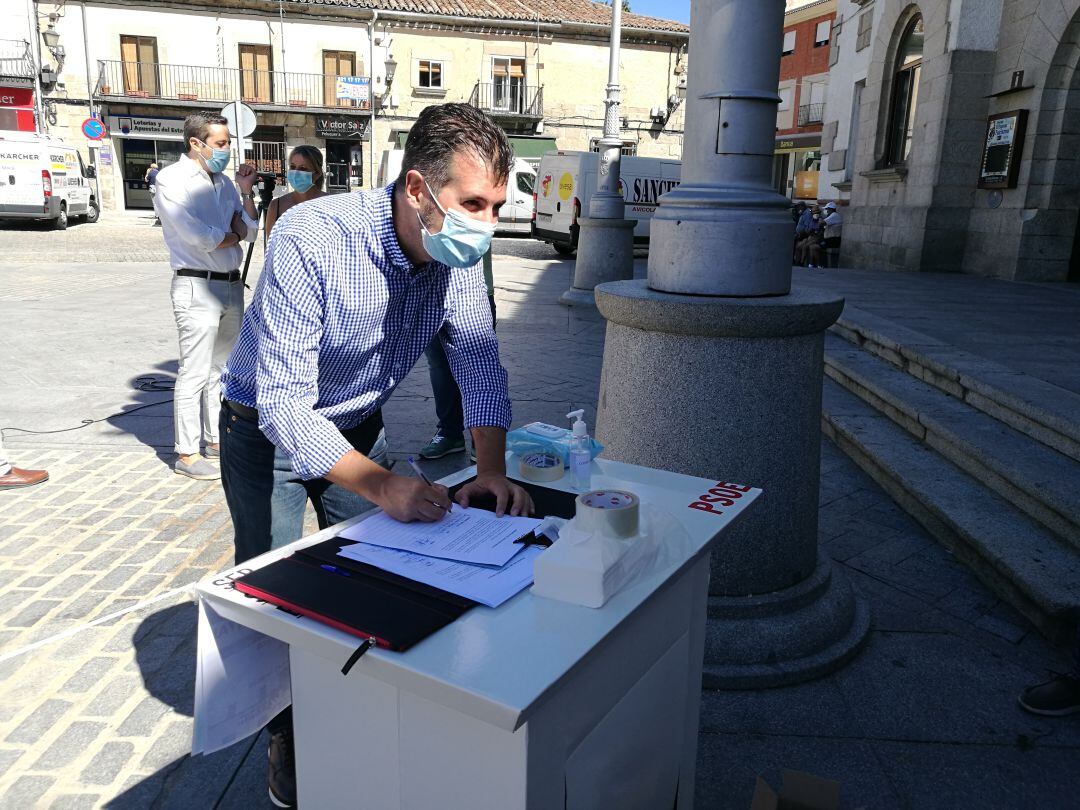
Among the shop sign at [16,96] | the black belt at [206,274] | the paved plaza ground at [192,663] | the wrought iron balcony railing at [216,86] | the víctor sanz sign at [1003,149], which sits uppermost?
the wrought iron balcony railing at [216,86]

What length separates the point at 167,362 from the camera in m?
7.18

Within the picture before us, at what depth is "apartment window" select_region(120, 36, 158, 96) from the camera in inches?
1252

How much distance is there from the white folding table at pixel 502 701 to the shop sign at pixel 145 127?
115ft

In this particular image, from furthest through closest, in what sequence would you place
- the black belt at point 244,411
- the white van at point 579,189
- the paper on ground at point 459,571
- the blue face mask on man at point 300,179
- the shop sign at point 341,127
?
the shop sign at point 341,127, the white van at point 579,189, the blue face mask on man at point 300,179, the black belt at point 244,411, the paper on ground at point 459,571

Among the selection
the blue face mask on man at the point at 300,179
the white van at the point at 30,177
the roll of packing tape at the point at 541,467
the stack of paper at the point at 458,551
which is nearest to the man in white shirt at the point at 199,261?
the blue face mask on man at the point at 300,179

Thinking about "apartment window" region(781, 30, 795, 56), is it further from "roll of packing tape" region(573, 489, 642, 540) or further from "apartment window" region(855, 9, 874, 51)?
"roll of packing tape" region(573, 489, 642, 540)

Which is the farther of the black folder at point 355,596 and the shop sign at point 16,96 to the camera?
the shop sign at point 16,96

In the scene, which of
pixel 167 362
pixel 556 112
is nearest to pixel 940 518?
pixel 167 362

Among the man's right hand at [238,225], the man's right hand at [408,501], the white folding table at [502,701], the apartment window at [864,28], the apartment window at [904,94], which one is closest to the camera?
the white folding table at [502,701]

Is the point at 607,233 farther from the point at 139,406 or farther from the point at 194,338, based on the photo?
the point at 194,338

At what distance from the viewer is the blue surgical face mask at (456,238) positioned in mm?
1935

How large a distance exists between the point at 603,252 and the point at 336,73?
2700 cm

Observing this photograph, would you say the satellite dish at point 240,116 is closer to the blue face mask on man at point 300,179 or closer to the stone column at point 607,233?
the stone column at point 607,233

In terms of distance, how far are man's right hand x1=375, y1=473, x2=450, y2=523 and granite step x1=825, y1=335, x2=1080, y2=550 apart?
111 inches
